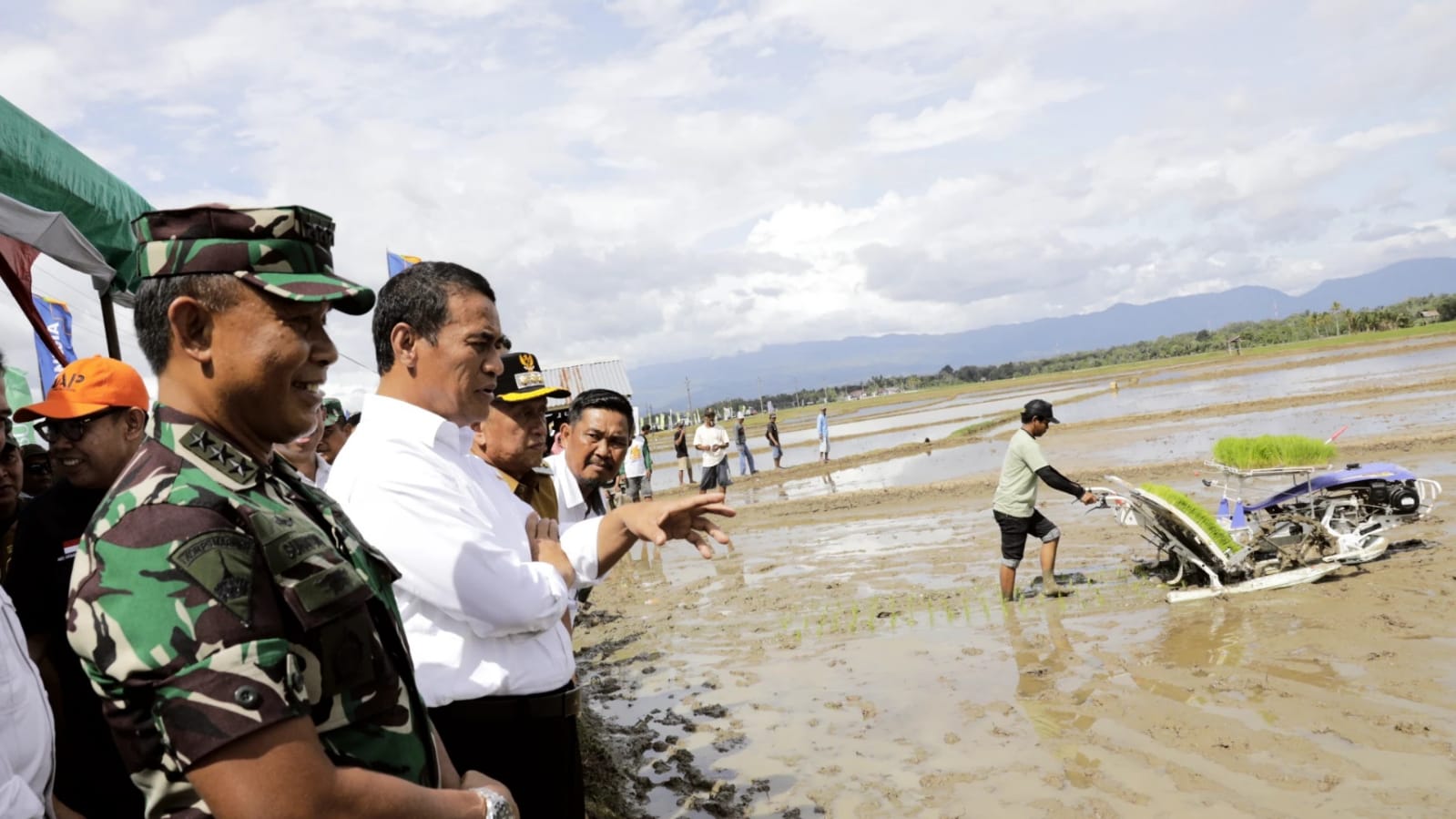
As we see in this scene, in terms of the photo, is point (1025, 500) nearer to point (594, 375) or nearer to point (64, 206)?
point (64, 206)

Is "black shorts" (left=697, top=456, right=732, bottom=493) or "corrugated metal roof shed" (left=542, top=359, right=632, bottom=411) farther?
"corrugated metal roof shed" (left=542, top=359, right=632, bottom=411)

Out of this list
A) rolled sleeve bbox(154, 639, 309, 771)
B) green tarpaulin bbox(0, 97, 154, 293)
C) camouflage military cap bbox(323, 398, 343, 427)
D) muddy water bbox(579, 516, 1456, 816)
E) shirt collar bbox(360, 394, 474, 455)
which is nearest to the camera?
rolled sleeve bbox(154, 639, 309, 771)

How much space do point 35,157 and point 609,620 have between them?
6799mm

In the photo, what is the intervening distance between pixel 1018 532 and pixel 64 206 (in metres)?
7.00

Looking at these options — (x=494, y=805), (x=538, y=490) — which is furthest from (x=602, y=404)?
(x=494, y=805)

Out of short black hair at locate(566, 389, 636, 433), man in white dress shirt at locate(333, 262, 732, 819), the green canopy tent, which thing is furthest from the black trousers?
the green canopy tent

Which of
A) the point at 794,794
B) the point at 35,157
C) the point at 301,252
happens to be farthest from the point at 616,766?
the point at 301,252

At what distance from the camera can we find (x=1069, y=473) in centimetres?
1612

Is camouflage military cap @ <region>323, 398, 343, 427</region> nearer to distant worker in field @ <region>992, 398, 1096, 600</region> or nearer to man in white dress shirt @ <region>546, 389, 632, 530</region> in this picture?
man in white dress shirt @ <region>546, 389, 632, 530</region>

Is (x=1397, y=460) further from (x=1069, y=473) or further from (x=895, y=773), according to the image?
(x=895, y=773)

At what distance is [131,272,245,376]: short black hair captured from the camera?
137cm

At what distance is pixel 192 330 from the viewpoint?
53.9 inches

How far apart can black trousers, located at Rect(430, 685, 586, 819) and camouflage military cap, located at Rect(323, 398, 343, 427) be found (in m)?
3.49

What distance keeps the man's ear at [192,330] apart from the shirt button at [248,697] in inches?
20.1
